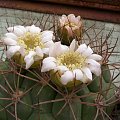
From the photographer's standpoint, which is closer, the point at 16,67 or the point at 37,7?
the point at 16,67

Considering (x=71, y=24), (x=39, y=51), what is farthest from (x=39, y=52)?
(x=71, y=24)

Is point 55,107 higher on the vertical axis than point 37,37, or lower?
lower

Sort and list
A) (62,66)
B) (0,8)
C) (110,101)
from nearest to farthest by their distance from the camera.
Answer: (62,66), (110,101), (0,8)

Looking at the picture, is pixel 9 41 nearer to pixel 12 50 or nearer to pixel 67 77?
pixel 12 50

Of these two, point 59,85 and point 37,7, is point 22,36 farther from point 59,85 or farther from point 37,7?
point 37,7

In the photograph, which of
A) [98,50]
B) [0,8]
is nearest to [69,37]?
[98,50]

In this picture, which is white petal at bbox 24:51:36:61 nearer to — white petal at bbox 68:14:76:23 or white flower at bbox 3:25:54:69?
white flower at bbox 3:25:54:69

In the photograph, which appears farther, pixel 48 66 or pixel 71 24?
pixel 71 24

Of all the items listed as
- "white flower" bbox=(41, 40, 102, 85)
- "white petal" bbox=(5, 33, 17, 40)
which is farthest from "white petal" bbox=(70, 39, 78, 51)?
"white petal" bbox=(5, 33, 17, 40)
